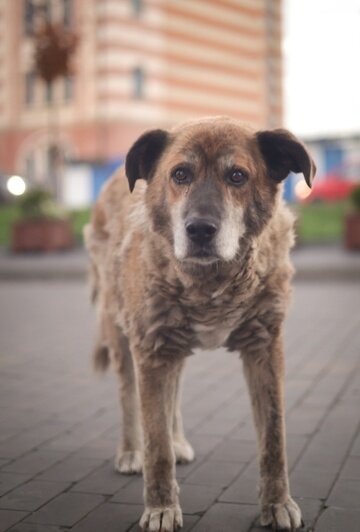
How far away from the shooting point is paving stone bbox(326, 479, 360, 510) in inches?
132

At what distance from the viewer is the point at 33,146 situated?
1631 inches

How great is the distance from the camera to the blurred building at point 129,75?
38062 millimetres

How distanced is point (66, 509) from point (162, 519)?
0.49m

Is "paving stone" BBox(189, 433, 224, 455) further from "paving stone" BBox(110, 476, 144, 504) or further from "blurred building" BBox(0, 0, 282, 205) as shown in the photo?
"blurred building" BBox(0, 0, 282, 205)

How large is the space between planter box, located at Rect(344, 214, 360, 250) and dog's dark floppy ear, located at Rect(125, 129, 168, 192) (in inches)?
487

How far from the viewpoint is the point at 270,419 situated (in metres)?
3.29

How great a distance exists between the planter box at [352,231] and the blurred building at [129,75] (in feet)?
69.8

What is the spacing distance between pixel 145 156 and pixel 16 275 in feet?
37.7

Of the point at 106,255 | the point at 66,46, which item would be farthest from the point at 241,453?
the point at 66,46

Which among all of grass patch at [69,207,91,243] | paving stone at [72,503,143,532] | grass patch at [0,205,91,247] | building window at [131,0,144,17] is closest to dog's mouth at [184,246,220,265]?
paving stone at [72,503,143,532]

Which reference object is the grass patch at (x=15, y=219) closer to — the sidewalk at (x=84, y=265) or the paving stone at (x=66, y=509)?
the sidewalk at (x=84, y=265)

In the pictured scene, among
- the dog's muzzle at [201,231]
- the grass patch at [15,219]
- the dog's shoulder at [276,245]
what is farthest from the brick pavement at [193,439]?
the grass patch at [15,219]

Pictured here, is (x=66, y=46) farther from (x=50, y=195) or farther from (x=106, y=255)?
(x=106, y=255)

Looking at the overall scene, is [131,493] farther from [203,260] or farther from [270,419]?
[203,260]
